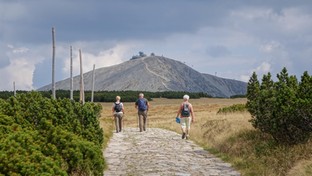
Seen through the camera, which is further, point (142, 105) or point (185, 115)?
point (142, 105)

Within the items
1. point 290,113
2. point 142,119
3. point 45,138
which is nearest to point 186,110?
point 142,119

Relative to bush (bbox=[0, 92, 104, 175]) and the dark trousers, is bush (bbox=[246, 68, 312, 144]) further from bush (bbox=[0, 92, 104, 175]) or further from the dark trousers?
the dark trousers

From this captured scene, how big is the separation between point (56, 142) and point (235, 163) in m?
5.58

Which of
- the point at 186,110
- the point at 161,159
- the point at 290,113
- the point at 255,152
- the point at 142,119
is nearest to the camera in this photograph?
the point at 290,113

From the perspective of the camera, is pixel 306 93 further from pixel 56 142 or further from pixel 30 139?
pixel 30 139

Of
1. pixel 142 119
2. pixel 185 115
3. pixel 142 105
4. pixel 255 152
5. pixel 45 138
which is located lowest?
pixel 255 152

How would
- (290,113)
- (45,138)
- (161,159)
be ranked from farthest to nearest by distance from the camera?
(161,159)
(290,113)
(45,138)

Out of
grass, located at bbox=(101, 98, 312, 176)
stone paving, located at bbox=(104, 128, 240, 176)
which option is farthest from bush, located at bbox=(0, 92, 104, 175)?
grass, located at bbox=(101, 98, 312, 176)

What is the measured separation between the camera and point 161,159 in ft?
47.5

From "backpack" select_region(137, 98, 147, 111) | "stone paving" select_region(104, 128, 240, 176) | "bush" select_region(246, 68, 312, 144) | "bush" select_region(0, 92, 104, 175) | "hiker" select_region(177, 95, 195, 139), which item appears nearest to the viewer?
"bush" select_region(0, 92, 104, 175)

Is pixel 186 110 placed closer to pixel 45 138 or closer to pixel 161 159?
pixel 161 159

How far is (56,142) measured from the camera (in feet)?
33.3

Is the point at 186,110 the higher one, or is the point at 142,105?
the point at 142,105

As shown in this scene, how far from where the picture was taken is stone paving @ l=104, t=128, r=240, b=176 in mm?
12440
